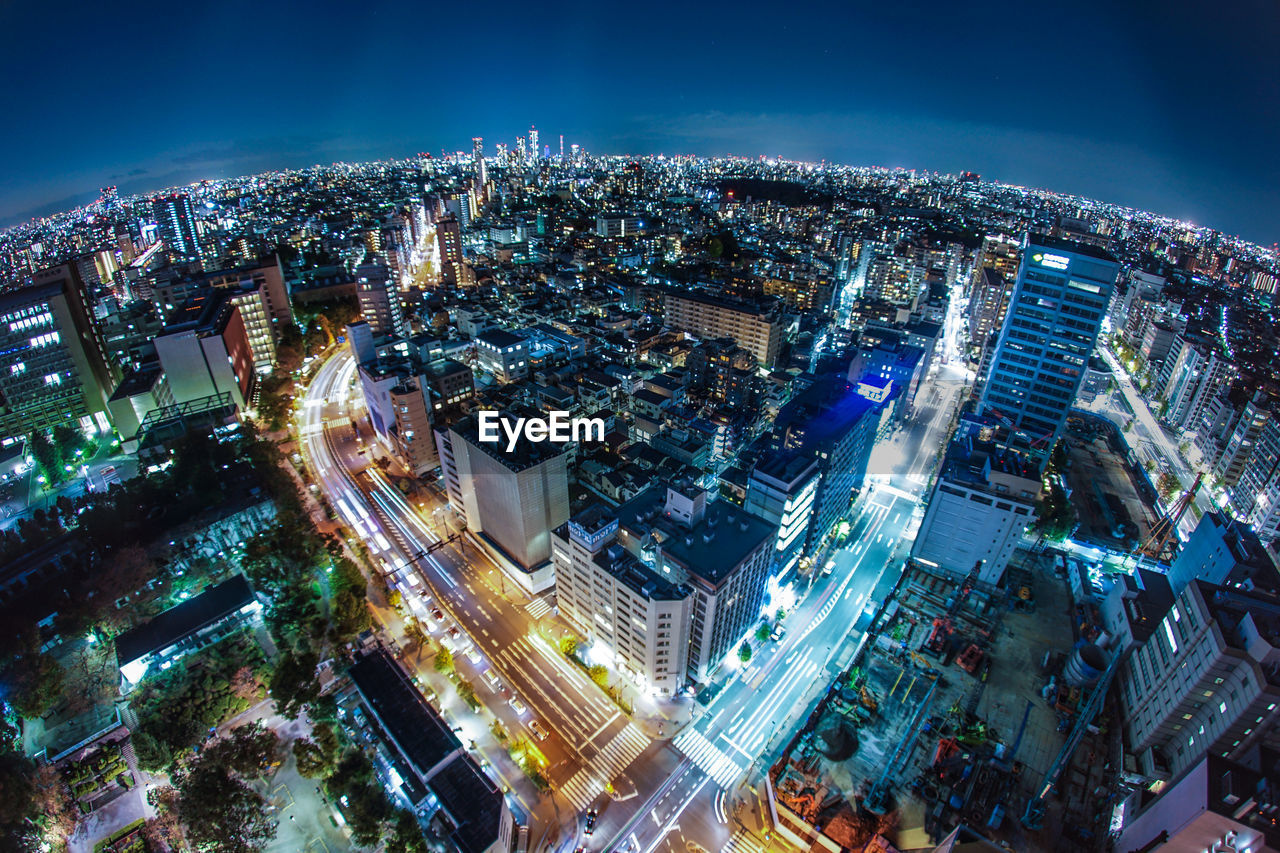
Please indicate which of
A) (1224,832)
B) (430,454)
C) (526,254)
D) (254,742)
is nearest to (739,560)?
(1224,832)

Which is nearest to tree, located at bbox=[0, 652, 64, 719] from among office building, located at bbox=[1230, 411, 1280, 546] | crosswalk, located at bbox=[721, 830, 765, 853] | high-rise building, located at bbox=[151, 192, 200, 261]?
crosswalk, located at bbox=[721, 830, 765, 853]

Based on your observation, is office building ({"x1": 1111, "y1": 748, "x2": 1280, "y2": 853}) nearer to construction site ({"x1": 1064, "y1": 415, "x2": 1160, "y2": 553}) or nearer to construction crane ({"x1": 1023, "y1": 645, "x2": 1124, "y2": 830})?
construction crane ({"x1": 1023, "y1": 645, "x2": 1124, "y2": 830})

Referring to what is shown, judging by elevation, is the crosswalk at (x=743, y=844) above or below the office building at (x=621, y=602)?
below

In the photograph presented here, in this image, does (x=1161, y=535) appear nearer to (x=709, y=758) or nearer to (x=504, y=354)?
(x=709, y=758)

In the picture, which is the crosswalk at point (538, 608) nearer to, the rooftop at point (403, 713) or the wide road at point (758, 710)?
the rooftop at point (403, 713)

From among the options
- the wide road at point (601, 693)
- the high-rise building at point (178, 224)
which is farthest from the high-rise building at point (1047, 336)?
the high-rise building at point (178, 224)

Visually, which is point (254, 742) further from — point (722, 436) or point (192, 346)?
point (192, 346)
